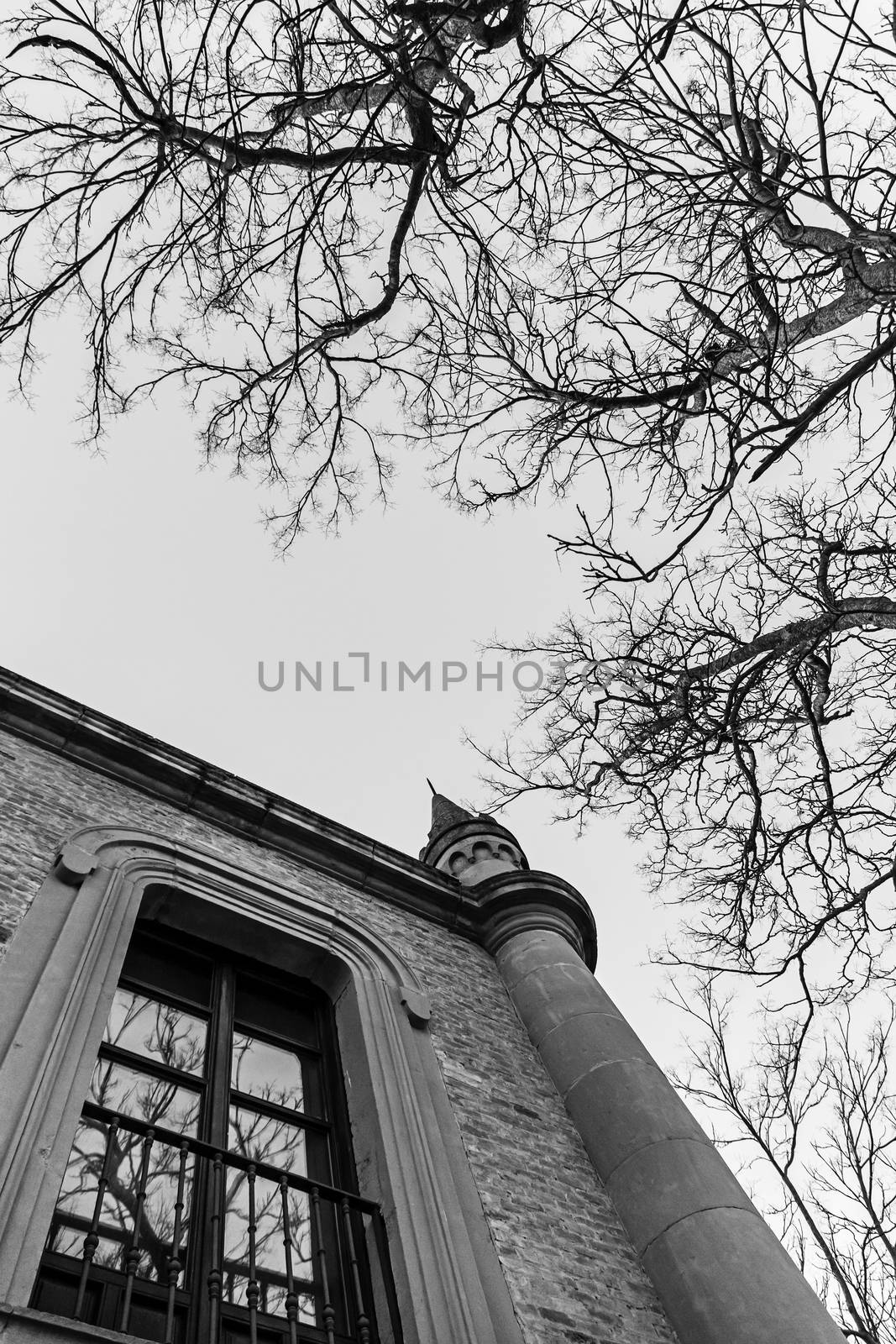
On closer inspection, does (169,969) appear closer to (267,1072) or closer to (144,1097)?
(267,1072)

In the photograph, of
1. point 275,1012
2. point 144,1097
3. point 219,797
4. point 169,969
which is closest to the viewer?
point 144,1097

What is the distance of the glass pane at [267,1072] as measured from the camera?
5461 mm

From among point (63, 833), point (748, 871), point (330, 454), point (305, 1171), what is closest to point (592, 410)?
point (330, 454)

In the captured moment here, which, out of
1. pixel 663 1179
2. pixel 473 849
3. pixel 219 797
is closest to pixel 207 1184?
pixel 663 1179

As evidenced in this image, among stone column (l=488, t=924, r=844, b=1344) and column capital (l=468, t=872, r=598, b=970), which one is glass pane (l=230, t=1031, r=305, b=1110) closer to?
stone column (l=488, t=924, r=844, b=1344)

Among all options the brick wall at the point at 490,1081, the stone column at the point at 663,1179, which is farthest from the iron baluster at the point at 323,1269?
the stone column at the point at 663,1179

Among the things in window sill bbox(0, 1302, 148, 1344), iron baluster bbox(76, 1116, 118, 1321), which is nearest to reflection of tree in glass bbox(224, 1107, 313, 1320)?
iron baluster bbox(76, 1116, 118, 1321)

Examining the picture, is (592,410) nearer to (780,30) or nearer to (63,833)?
(780,30)

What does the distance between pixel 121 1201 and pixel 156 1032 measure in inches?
48.9

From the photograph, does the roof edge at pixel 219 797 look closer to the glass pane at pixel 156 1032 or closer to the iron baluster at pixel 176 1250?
the glass pane at pixel 156 1032

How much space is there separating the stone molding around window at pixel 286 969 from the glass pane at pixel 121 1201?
Result: 308 mm

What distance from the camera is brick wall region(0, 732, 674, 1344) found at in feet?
15.6

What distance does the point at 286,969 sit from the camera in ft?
21.4

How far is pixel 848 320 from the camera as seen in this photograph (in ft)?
20.5
